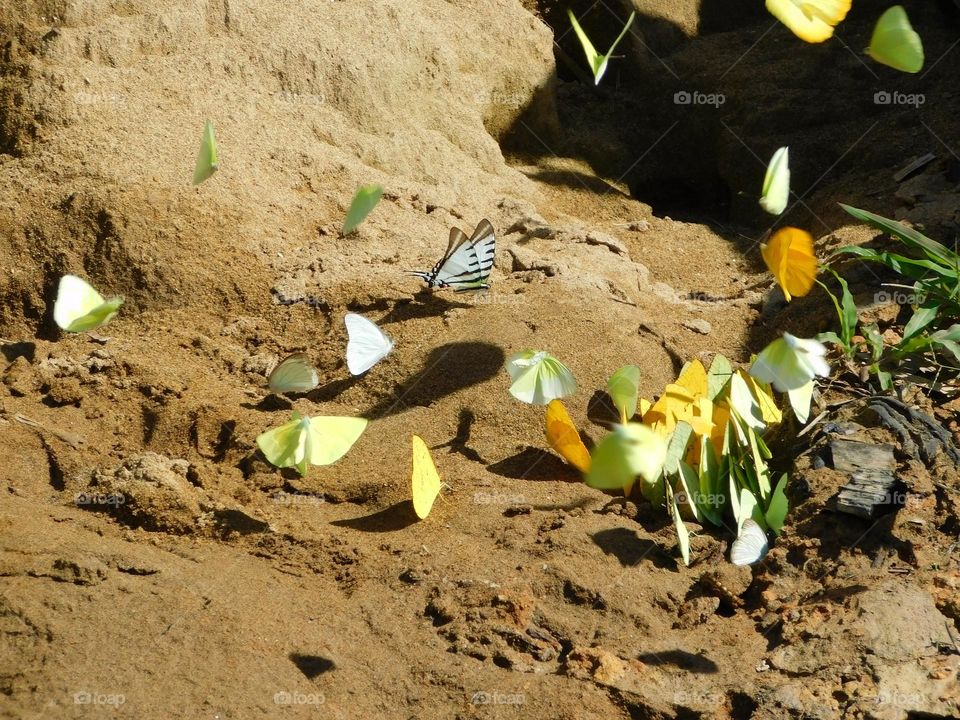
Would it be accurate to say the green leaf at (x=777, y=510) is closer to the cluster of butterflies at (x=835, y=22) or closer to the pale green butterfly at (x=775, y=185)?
the pale green butterfly at (x=775, y=185)

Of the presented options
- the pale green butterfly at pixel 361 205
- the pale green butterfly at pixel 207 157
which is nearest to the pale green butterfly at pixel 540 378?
the pale green butterfly at pixel 361 205

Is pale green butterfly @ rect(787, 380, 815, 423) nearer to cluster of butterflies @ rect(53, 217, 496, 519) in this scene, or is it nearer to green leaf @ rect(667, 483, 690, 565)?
green leaf @ rect(667, 483, 690, 565)

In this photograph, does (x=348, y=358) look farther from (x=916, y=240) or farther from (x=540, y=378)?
(x=916, y=240)

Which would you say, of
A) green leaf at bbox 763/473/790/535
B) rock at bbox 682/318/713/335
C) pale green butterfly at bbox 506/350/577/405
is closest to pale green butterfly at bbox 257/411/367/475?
pale green butterfly at bbox 506/350/577/405

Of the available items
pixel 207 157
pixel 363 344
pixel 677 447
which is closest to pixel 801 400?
pixel 677 447

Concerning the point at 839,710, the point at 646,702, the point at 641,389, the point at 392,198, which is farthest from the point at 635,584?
the point at 392,198
